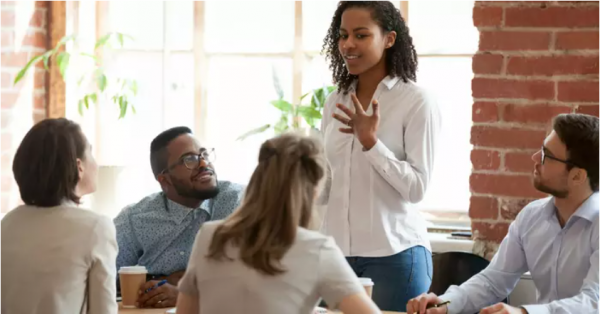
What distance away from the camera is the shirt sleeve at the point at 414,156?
2391mm

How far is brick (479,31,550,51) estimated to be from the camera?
127 inches

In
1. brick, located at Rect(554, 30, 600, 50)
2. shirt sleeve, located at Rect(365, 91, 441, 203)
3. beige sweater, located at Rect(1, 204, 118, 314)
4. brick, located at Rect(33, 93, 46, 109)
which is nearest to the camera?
beige sweater, located at Rect(1, 204, 118, 314)

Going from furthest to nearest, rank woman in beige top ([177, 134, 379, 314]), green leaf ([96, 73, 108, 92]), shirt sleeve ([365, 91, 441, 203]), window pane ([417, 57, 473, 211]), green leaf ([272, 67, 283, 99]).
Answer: green leaf ([96, 73, 108, 92]), green leaf ([272, 67, 283, 99]), window pane ([417, 57, 473, 211]), shirt sleeve ([365, 91, 441, 203]), woman in beige top ([177, 134, 379, 314])

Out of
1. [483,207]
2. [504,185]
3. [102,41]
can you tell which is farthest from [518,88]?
[102,41]

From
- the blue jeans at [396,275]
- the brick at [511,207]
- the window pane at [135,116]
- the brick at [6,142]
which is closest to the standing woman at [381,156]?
the blue jeans at [396,275]

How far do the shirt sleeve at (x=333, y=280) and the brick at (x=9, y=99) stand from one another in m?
2.69

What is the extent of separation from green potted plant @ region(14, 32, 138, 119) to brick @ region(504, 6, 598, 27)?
176 centimetres

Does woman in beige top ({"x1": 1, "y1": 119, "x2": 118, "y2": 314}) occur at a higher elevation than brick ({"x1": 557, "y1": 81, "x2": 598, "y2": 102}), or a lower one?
lower

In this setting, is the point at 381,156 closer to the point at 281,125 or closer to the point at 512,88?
the point at 512,88

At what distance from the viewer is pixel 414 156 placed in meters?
2.48

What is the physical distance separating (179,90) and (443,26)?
4.17ft

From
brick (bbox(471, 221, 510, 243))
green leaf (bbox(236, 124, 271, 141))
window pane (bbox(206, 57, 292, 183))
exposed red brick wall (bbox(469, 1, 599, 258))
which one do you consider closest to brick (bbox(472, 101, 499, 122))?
exposed red brick wall (bbox(469, 1, 599, 258))

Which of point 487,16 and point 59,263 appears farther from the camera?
point 487,16

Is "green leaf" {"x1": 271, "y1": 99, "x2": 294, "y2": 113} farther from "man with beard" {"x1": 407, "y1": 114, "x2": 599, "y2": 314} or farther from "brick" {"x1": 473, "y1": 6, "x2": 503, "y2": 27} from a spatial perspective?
"man with beard" {"x1": 407, "y1": 114, "x2": 599, "y2": 314}
